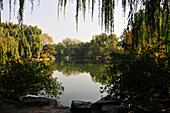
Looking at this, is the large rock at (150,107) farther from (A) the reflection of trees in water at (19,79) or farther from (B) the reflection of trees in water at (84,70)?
(B) the reflection of trees in water at (84,70)

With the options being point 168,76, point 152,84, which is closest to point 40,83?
point 152,84

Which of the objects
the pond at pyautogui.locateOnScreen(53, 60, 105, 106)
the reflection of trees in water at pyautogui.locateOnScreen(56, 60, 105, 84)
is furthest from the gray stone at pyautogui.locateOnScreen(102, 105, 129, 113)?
the reflection of trees in water at pyautogui.locateOnScreen(56, 60, 105, 84)

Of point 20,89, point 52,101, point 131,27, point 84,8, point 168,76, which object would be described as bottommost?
point 52,101

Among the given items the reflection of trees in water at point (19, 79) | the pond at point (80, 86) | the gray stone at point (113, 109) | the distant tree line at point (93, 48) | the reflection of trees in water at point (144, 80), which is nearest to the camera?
the reflection of trees in water at point (144, 80)

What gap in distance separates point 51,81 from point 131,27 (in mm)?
4084

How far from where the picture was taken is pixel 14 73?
4.57 m

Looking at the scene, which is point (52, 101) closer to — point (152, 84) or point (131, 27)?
point (152, 84)

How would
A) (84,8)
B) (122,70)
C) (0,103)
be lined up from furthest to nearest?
1. (0,103)
2. (122,70)
3. (84,8)

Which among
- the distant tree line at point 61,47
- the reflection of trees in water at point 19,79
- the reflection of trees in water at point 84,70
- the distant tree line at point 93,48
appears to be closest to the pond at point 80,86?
the reflection of trees in water at point 84,70

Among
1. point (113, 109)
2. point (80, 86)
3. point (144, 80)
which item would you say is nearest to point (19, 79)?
point (113, 109)

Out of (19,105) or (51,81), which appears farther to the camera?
(51,81)

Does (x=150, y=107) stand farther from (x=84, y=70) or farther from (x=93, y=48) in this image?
(x=93, y=48)

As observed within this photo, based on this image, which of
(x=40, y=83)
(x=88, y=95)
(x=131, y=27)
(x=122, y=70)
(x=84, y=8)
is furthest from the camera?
(x=88, y=95)

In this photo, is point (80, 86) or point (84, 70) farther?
point (84, 70)
